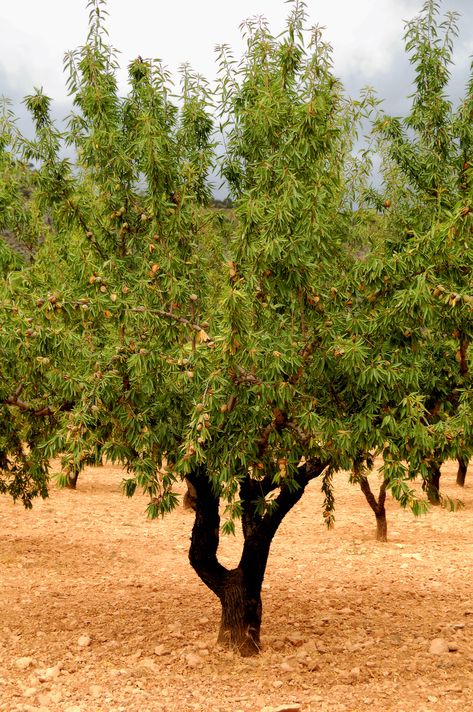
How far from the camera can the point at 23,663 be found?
422 inches

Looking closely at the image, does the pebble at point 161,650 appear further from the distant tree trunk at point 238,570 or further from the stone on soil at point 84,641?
the stone on soil at point 84,641

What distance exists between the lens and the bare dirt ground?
979cm

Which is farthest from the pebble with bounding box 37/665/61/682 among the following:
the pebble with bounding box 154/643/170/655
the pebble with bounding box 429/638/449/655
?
the pebble with bounding box 429/638/449/655

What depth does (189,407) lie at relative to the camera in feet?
29.0

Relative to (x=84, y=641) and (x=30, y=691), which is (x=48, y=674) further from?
(x=84, y=641)

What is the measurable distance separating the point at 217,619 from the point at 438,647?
139 inches

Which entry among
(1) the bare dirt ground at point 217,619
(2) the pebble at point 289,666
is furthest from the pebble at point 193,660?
(2) the pebble at point 289,666

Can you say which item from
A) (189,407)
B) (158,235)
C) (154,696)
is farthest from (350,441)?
(154,696)

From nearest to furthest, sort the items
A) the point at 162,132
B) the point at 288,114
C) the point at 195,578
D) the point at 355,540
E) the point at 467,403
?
1. the point at 467,403
2. the point at 288,114
3. the point at 162,132
4. the point at 195,578
5. the point at 355,540

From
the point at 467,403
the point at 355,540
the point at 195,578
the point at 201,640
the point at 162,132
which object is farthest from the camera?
the point at 355,540

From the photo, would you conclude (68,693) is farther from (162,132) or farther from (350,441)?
(162,132)

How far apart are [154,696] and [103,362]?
171 inches

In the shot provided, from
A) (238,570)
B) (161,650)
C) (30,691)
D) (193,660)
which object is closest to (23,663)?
(30,691)

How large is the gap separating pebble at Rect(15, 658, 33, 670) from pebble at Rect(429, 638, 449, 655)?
5.70m
